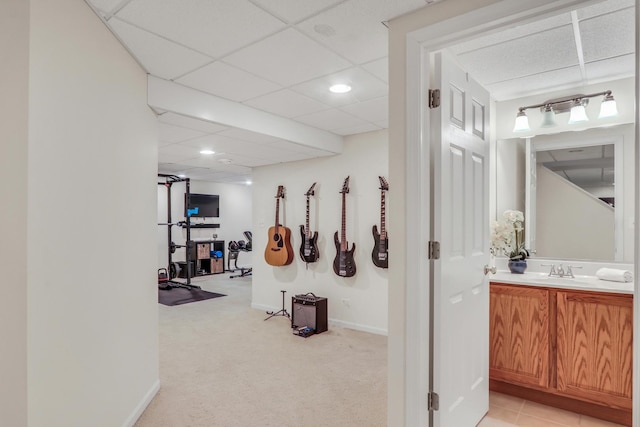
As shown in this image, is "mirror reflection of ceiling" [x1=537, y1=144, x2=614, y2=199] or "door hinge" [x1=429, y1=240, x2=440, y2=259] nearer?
"door hinge" [x1=429, y1=240, x2=440, y2=259]

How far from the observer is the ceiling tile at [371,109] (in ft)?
10.4

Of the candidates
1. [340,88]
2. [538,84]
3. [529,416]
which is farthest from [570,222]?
[340,88]

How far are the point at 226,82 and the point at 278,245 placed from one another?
9.22ft

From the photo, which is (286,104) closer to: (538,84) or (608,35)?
(538,84)

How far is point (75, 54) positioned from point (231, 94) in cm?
141

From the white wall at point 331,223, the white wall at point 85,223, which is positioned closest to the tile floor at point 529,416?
the white wall at point 331,223

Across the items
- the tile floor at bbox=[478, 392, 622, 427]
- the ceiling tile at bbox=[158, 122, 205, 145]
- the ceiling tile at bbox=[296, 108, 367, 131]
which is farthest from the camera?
the ceiling tile at bbox=[296, 108, 367, 131]

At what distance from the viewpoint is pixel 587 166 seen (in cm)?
291

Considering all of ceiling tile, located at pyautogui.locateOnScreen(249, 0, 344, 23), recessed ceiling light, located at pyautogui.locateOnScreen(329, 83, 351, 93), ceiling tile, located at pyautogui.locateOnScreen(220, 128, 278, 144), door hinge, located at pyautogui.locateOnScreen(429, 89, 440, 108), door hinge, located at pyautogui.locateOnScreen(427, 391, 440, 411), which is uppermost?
ceiling tile, located at pyautogui.locateOnScreen(249, 0, 344, 23)

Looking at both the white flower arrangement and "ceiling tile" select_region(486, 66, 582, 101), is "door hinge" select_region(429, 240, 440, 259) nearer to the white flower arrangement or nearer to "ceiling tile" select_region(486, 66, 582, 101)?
the white flower arrangement

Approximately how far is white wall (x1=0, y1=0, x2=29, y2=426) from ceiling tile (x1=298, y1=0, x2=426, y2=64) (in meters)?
1.24

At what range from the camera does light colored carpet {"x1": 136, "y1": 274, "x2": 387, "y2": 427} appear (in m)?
2.44

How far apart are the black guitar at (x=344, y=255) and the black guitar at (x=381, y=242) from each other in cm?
31

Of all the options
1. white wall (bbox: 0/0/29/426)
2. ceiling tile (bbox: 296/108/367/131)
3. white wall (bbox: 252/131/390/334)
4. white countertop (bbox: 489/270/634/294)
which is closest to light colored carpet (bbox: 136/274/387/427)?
white wall (bbox: 252/131/390/334)
